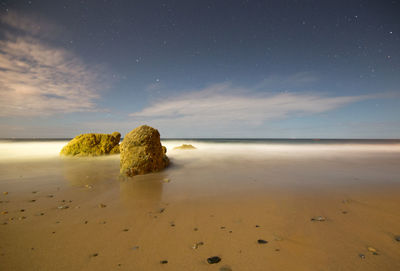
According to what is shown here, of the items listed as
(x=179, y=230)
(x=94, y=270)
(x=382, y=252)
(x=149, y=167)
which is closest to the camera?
(x=94, y=270)

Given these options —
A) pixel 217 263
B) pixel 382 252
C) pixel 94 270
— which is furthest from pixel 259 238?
pixel 94 270

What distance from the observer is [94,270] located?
182 centimetres

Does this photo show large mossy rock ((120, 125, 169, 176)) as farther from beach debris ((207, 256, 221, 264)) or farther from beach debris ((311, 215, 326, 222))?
beach debris ((311, 215, 326, 222))

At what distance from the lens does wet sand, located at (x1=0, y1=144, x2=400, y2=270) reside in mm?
1972

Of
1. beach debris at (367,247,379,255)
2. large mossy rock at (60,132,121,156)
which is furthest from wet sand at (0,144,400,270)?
large mossy rock at (60,132,121,156)

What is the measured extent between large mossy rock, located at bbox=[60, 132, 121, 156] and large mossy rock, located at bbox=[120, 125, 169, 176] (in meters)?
6.50

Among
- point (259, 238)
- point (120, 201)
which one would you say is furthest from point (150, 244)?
point (120, 201)

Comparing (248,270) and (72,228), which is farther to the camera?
(72,228)

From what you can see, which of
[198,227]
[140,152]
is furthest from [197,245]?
[140,152]

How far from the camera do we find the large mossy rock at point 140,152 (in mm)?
6768

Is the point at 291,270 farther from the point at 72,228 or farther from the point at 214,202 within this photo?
the point at 72,228

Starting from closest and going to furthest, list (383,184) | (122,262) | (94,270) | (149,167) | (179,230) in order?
(94,270), (122,262), (179,230), (383,184), (149,167)

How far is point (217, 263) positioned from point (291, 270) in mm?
774

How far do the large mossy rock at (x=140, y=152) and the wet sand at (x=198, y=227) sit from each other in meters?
1.70
